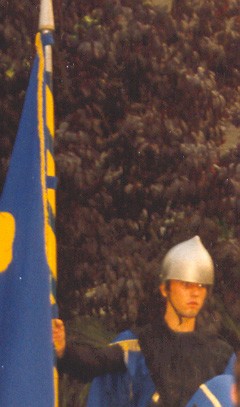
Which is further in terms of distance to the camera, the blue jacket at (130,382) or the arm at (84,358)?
the blue jacket at (130,382)

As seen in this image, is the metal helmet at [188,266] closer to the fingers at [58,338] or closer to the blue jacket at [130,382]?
the blue jacket at [130,382]

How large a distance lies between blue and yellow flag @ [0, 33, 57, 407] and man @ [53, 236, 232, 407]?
0.44ft

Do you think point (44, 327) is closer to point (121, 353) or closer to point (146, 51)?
point (121, 353)

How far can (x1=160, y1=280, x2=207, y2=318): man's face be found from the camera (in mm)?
4848

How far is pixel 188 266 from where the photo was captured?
4812mm

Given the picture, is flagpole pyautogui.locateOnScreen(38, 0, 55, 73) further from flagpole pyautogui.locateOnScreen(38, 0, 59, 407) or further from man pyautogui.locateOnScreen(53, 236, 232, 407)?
man pyautogui.locateOnScreen(53, 236, 232, 407)

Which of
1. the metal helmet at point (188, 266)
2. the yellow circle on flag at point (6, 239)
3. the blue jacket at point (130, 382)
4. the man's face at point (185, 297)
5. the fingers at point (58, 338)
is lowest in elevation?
the blue jacket at point (130, 382)

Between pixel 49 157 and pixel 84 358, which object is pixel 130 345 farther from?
pixel 49 157

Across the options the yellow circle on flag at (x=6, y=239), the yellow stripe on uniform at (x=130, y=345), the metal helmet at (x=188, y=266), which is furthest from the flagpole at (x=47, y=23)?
the yellow stripe on uniform at (x=130, y=345)

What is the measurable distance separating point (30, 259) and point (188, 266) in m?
0.65

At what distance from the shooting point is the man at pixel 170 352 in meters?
4.82

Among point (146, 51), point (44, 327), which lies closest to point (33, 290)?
point (44, 327)

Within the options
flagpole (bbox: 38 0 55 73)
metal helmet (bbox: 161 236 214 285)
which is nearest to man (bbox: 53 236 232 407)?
metal helmet (bbox: 161 236 214 285)

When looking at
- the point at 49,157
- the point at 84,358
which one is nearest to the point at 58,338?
the point at 84,358
